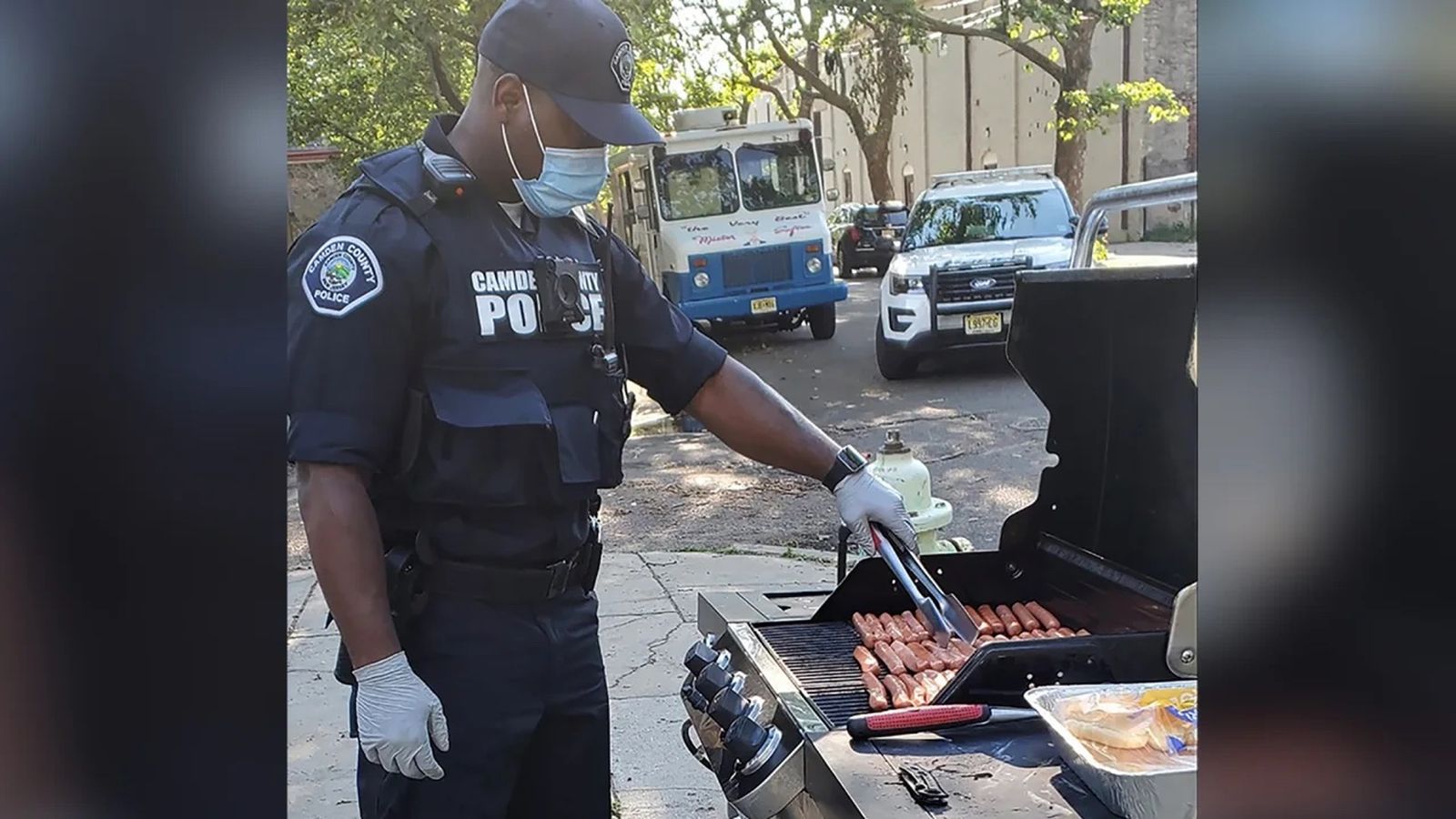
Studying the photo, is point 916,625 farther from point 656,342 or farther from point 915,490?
point 915,490

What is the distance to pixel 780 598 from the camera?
377 centimetres

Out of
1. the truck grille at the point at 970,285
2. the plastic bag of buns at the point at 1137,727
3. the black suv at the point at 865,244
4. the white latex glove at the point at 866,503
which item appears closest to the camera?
the plastic bag of buns at the point at 1137,727

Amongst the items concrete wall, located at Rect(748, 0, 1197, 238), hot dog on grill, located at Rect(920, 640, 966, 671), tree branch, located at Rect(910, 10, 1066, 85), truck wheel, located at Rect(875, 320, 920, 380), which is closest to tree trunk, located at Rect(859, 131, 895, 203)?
concrete wall, located at Rect(748, 0, 1197, 238)

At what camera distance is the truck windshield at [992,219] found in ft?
45.1

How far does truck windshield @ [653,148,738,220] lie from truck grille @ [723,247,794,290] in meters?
0.63

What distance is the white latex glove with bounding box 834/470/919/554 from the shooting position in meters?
3.26

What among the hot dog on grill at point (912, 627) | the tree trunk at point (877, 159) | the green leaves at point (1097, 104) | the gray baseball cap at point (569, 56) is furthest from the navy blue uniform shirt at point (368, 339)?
the tree trunk at point (877, 159)

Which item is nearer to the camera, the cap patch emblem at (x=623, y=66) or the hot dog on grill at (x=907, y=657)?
the cap patch emblem at (x=623, y=66)

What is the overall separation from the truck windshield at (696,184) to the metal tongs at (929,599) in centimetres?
1356

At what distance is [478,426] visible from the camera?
8.15 feet

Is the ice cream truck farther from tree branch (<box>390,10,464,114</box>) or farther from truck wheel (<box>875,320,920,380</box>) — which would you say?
truck wheel (<box>875,320,920,380</box>)
